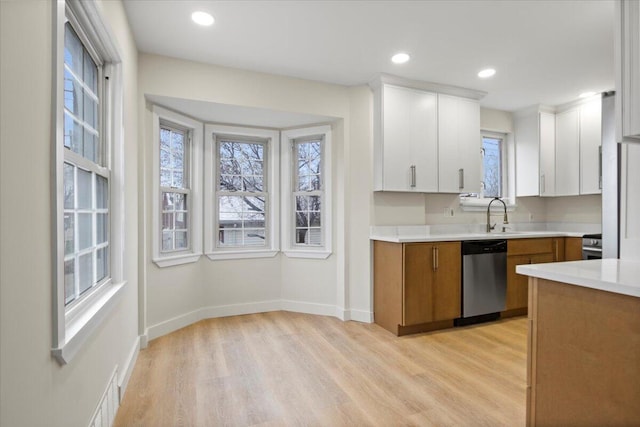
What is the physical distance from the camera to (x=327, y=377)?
234 centimetres

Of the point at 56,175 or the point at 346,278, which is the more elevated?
the point at 56,175

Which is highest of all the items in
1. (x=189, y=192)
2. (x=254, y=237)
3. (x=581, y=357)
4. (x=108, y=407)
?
(x=189, y=192)

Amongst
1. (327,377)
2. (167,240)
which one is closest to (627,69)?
(327,377)

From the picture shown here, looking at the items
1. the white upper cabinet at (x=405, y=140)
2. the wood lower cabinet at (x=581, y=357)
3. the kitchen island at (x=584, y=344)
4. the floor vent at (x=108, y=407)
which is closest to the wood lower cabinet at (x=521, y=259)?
the white upper cabinet at (x=405, y=140)

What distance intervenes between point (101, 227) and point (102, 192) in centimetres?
20

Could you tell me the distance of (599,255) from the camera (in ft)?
11.6

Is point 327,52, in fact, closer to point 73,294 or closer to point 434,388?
point 73,294

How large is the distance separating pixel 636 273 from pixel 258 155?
3.46 m

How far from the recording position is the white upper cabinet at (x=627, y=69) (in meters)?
1.34

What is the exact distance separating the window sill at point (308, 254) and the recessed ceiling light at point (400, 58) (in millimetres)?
2066

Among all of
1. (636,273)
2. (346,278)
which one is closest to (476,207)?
(346,278)

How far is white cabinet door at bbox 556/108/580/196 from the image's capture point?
4262 mm

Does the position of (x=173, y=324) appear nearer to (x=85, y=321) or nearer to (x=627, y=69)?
(x=85, y=321)

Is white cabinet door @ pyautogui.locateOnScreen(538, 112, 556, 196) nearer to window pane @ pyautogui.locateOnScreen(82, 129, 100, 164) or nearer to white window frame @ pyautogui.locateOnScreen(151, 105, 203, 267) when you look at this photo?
white window frame @ pyautogui.locateOnScreen(151, 105, 203, 267)
